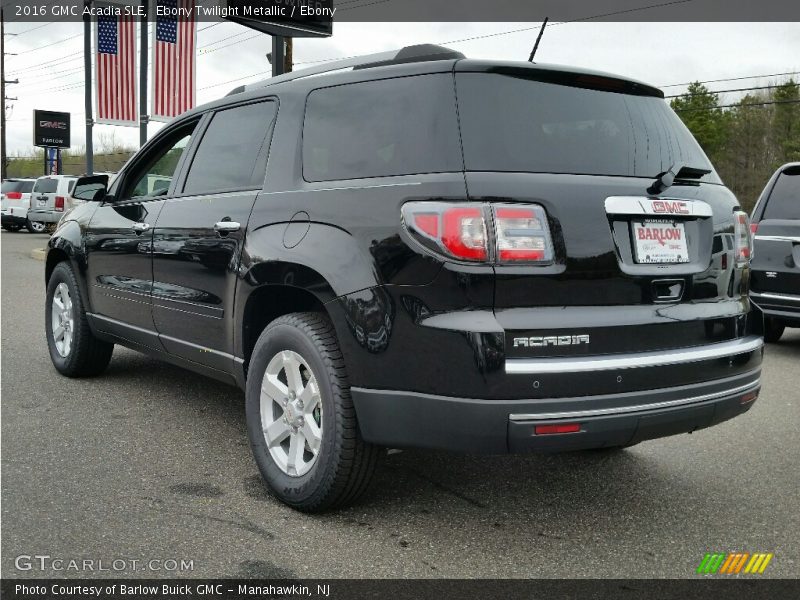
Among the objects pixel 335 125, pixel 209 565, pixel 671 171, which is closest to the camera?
pixel 209 565

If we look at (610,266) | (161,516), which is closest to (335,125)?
(610,266)

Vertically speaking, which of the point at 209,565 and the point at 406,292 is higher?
the point at 406,292

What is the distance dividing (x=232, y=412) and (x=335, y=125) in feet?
7.45

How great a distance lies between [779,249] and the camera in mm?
8055

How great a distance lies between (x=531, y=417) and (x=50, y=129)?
180ft

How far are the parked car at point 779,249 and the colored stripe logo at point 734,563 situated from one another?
522 cm

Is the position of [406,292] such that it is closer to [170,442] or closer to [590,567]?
[590,567]

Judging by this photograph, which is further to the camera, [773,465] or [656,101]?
[773,465]

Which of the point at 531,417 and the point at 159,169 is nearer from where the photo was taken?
the point at 531,417

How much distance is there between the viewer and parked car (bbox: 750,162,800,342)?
26.0 feet

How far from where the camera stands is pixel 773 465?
14.6 feet

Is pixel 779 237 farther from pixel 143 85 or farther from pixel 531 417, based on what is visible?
pixel 143 85

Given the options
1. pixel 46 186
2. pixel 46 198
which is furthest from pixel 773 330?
pixel 46 186

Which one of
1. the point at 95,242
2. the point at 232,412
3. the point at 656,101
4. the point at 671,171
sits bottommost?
the point at 232,412
